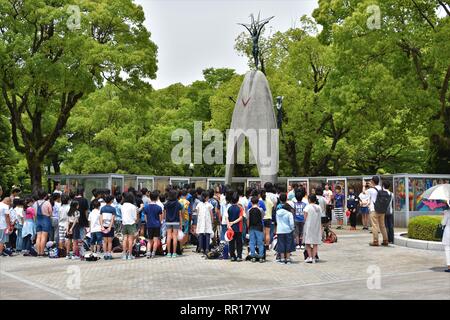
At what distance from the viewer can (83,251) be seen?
1550 centimetres

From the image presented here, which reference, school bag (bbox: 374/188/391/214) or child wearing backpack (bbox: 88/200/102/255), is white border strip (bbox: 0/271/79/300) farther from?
school bag (bbox: 374/188/391/214)

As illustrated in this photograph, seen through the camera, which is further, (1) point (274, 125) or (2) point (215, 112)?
(2) point (215, 112)

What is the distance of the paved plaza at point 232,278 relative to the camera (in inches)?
377

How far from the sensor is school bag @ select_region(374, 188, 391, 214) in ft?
53.5

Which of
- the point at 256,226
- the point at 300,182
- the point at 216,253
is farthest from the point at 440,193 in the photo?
the point at 300,182

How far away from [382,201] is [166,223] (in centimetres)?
639

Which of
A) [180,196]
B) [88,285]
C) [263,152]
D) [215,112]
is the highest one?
[215,112]

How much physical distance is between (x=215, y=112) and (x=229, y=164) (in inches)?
542

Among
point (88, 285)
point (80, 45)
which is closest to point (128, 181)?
point (80, 45)

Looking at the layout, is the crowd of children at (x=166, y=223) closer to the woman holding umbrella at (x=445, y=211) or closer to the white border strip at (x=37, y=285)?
the woman holding umbrella at (x=445, y=211)

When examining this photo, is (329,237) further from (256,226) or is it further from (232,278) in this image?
(232,278)

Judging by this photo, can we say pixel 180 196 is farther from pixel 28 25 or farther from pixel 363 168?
pixel 363 168

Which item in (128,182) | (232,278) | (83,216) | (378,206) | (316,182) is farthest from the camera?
(316,182)

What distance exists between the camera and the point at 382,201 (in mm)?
16297
